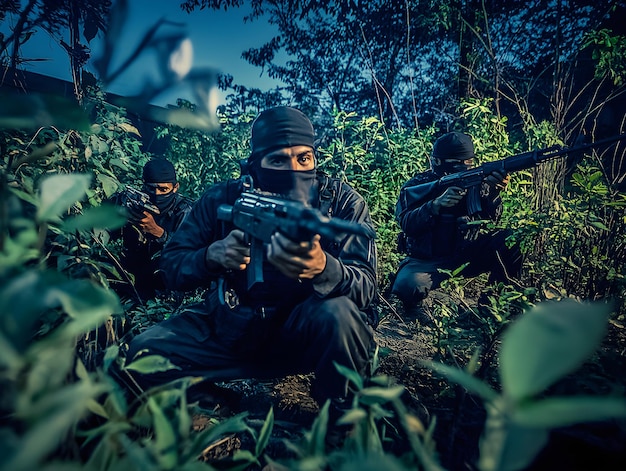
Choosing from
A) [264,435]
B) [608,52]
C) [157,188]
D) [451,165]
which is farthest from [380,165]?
[264,435]

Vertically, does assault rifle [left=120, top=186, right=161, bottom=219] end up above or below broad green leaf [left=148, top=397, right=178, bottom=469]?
above

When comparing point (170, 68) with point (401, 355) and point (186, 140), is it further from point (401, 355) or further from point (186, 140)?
point (186, 140)

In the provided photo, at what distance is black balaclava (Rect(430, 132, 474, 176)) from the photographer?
3.58 m

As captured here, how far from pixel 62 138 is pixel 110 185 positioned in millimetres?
359

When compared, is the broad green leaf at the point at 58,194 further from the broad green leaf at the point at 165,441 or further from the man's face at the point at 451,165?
the man's face at the point at 451,165

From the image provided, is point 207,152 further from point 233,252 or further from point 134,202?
point 233,252

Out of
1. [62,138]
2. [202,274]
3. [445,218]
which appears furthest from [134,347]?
[445,218]

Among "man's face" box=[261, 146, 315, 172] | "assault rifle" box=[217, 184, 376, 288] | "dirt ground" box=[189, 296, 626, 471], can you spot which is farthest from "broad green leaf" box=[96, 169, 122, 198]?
"dirt ground" box=[189, 296, 626, 471]

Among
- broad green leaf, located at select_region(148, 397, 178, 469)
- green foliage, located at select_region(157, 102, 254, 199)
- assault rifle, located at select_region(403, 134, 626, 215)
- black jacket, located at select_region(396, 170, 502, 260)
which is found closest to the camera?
broad green leaf, located at select_region(148, 397, 178, 469)

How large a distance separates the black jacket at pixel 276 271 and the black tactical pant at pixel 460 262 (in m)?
1.66

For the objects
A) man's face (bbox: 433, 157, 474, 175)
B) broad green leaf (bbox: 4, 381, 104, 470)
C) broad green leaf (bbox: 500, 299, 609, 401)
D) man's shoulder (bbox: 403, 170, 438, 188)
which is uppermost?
man's face (bbox: 433, 157, 474, 175)

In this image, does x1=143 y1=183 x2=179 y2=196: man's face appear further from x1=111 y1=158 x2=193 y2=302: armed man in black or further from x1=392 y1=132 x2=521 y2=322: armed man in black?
x1=392 y1=132 x2=521 y2=322: armed man in black

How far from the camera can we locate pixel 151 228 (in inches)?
133

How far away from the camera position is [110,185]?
2023 millimetres
